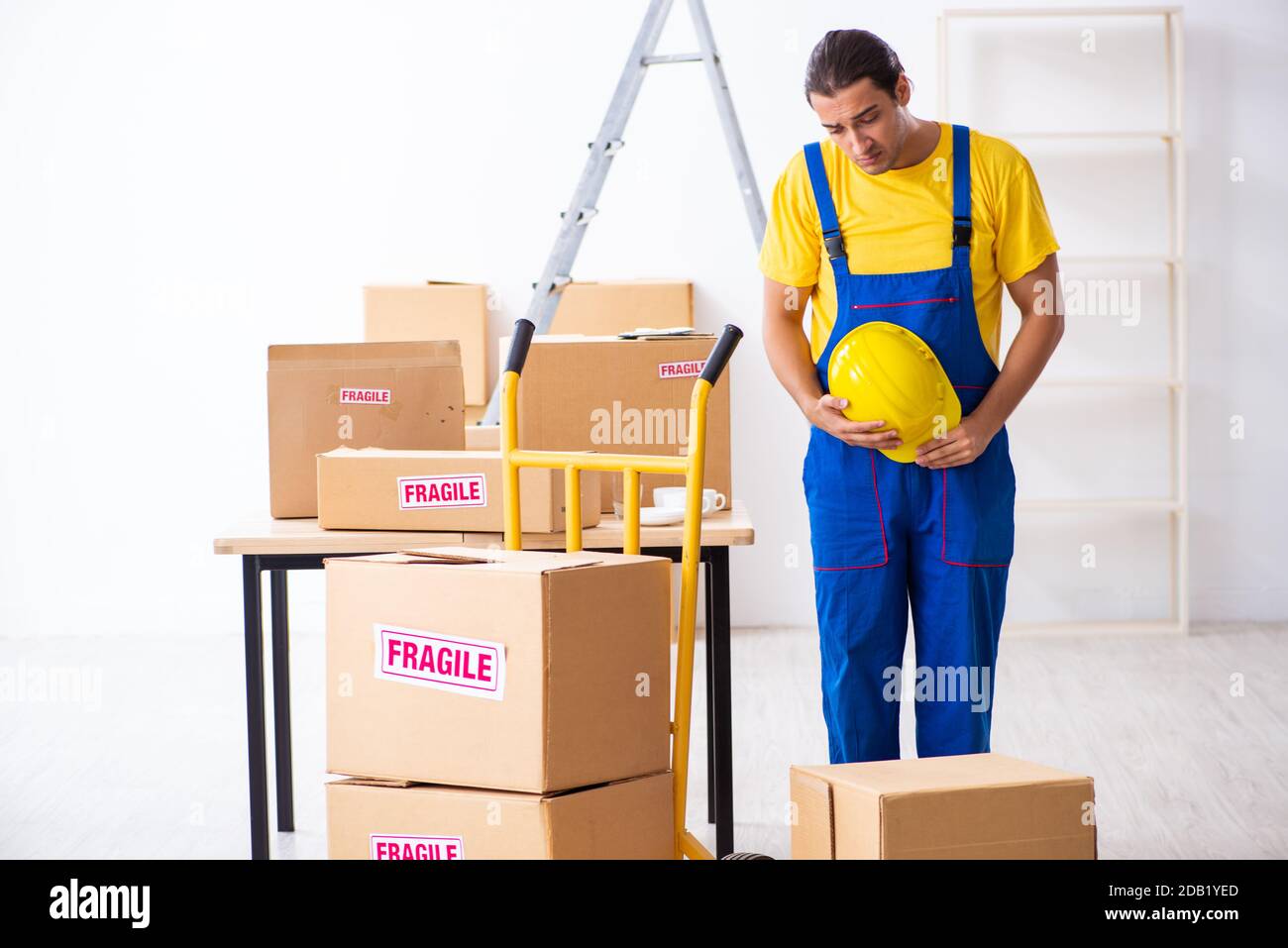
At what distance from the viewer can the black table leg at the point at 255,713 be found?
7.50ft

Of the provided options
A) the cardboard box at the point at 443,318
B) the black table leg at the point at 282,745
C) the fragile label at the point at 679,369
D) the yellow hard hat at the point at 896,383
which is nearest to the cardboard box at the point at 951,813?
the yellow hard hat at the point at 896,383

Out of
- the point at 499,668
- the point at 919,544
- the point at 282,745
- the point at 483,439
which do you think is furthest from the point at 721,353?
the point at 282,745

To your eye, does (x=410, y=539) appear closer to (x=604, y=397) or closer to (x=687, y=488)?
(x=604, y=397)

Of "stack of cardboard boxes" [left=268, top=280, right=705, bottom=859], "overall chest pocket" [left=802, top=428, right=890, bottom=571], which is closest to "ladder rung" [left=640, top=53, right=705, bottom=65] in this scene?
"overall chest pocket" [left=802, top=428, right=890, bottom=571]

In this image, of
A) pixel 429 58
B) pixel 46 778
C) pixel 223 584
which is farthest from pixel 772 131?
pixel 46 778

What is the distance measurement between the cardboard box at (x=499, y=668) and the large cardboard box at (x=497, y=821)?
0.02m

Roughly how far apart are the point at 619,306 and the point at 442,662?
2753mm

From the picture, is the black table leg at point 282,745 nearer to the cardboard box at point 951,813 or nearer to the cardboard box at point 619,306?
the cardboard box at point 951,813

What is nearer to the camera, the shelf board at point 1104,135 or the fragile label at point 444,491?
the fragile label at point 444,491

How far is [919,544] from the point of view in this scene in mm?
2160

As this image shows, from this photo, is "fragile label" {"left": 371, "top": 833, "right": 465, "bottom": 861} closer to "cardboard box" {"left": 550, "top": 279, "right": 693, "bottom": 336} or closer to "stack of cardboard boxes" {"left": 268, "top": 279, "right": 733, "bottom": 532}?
"stack of cardboard boxes" {"left": 268, "top": 279, "right": 733, "bottom": 532}

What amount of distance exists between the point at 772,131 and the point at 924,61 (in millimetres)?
555

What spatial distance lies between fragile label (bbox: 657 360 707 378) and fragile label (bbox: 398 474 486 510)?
0.44m
